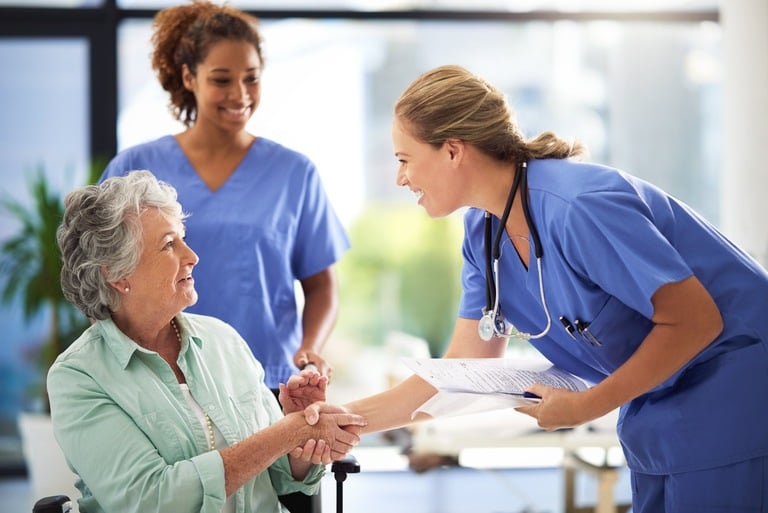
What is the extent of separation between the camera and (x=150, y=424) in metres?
1.73

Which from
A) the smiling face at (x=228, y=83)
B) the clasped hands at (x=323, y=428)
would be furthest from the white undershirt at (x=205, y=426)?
the smiling face at (x=228, y=83)

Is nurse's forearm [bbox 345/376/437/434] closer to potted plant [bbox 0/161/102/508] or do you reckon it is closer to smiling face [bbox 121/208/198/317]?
smiling face [bbox 121/208/198/317]

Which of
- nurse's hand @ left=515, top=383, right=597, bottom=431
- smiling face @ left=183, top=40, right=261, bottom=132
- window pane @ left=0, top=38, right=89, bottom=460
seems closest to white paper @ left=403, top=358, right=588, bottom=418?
nurse's hand @ left=515, top=383, right=597, bottom=431

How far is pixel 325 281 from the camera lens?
2568 mm

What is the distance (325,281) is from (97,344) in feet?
2.91

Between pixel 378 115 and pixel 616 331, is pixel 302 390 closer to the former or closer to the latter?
pixel 616 331

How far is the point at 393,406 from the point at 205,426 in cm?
→ 42

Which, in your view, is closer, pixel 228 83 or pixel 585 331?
pixel 585 331

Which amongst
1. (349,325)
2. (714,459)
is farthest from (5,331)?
(714,459)

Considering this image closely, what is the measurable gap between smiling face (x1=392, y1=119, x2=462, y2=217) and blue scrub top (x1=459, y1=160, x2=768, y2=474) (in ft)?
0.49

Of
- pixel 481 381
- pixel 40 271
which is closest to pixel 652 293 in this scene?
pixel 481 381

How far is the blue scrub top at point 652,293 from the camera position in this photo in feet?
5.02

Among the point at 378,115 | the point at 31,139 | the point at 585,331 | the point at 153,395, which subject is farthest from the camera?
the point at 378,115

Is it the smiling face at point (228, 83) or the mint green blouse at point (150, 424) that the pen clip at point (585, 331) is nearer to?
the mint green blouse at point (150, 424)
